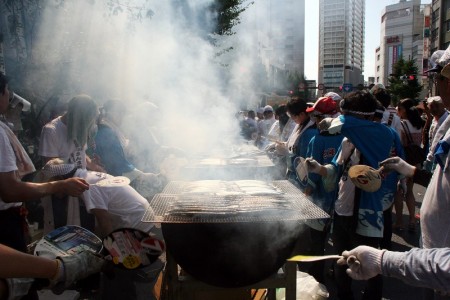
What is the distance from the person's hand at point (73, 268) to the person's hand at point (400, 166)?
1920mm

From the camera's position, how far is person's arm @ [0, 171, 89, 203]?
2.11 metres

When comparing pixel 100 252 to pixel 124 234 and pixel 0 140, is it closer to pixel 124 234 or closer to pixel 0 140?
pixel 124 234

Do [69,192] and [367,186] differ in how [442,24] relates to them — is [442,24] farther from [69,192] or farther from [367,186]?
[69,192]

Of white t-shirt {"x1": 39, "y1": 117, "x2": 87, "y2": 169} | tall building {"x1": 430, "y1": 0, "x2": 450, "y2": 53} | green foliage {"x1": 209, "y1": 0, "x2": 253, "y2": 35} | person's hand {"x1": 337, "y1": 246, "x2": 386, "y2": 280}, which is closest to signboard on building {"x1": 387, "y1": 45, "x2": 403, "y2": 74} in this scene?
tall building {"x1": 430, "y1": 0, "x2": 450, "y2": 53}

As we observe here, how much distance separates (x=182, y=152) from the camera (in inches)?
217

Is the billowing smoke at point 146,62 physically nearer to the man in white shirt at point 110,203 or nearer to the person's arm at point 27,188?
the man in white shirt at point 110,203

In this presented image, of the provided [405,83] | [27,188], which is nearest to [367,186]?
[27,188]

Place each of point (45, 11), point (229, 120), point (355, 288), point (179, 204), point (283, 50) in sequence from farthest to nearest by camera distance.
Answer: point (229, 120) < point (283, 50) < point (45, 11) < point (355, 288) < point (179, 204)

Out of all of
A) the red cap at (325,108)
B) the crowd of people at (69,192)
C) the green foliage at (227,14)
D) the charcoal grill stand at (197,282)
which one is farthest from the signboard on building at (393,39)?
the charcoal grill stand at (197,282)

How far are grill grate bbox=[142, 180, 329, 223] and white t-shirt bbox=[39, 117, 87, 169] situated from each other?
4.29 feet

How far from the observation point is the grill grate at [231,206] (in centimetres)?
196

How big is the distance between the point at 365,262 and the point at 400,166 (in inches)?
38.4

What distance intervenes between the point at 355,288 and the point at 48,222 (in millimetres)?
2964

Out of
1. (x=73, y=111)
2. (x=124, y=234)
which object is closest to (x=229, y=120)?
(x=73, y=111)
